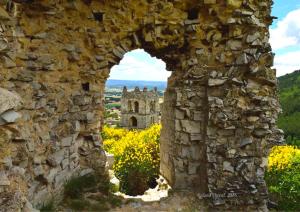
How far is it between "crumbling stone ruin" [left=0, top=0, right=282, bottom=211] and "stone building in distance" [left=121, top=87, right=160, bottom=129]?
33.7 meters

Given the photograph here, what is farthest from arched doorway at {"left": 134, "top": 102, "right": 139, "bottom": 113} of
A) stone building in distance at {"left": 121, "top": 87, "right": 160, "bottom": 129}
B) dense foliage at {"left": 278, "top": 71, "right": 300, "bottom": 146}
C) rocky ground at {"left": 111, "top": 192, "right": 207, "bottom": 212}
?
rocky ground at {"left": 111, "top": 192, "right": 207, "bottom": 212}

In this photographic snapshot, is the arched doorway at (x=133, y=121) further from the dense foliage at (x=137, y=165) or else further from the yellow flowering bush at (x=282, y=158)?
the yellow flowering bush at (x=282, y=158)

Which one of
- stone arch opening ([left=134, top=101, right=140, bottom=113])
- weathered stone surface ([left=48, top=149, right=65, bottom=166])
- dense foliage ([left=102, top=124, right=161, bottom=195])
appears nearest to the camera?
weathered stone surface ([left=48, top=149, right=65, bottom=166])

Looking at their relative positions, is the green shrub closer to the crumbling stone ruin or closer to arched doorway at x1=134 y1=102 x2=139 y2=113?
the crumbling stone ruin

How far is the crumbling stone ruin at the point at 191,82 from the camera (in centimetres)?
657

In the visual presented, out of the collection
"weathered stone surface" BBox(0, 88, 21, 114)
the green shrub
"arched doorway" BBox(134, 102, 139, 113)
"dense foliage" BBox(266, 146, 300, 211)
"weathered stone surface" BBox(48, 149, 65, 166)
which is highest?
"arched doorway" BBox(134, 102, 139, 113)

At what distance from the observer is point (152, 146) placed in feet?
39.6

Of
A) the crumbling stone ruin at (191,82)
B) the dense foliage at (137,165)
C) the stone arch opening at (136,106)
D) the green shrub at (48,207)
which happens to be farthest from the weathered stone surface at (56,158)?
the stone arch opening at (136,106)

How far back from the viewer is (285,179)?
34.2 feet

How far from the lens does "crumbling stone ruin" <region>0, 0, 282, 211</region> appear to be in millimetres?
6570

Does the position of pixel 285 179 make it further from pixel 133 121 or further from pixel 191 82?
pixel 133 121

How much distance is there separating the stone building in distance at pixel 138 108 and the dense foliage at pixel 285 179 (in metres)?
30.1

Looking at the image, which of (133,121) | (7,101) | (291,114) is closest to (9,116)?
(7,101)

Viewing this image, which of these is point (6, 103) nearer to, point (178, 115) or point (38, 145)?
point (38, 145)
